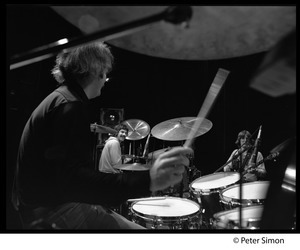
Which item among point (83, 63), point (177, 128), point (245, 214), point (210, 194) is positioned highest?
point (83, 63)

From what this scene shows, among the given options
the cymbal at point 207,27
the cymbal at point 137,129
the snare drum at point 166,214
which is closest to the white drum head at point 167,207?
the snare drum at point 166,214

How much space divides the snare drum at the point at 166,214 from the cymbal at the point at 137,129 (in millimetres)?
2502

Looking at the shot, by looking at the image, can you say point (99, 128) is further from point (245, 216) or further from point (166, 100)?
point (245, 216)

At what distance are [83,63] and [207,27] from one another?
0.62 m

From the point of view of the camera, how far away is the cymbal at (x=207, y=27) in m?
0.90

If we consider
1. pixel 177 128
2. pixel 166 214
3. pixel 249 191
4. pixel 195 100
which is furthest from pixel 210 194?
pixel 195 100

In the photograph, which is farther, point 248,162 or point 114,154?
point 114,154

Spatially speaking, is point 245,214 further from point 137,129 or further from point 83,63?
point 137,129

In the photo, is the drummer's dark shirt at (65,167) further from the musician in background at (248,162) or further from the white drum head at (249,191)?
the white drum head at (249,191)

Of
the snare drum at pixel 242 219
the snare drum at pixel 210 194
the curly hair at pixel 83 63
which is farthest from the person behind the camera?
the snare drum at pixel 210 194

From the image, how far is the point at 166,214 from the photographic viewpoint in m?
1.49

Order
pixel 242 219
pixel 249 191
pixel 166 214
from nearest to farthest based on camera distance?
pixel 242 219, pixel 166 214, pixel 249 191
